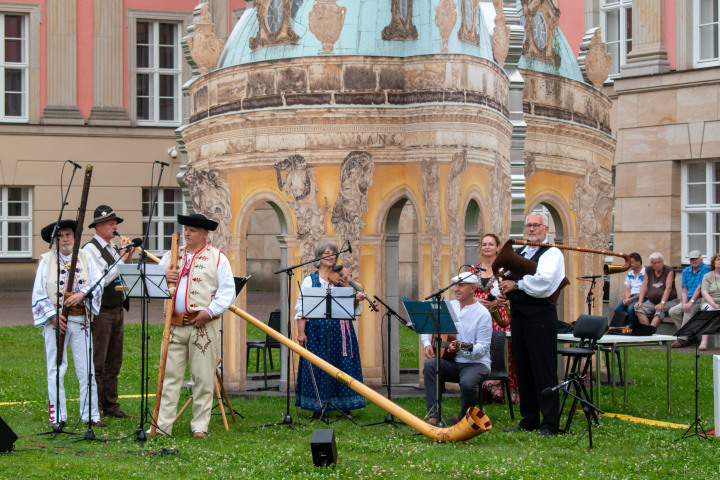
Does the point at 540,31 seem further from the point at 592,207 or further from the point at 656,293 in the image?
the point at 656,293

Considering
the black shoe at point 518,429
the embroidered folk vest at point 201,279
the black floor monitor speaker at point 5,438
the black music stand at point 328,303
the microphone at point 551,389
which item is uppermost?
the embroidered folk vest at point 201,279

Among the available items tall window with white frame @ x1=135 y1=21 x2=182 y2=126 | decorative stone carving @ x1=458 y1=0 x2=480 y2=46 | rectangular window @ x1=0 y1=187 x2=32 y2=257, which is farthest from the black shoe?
tall window with white frame @ x1=135 y1=21 x2=182 y2=126

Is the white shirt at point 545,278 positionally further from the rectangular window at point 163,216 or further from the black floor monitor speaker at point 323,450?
the rectangular window at point 163,216

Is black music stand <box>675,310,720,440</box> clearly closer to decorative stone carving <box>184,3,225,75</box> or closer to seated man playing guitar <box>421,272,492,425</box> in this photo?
seated man playing guitar <box>421,272,492,425</box>

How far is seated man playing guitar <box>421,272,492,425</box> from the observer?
10.9m

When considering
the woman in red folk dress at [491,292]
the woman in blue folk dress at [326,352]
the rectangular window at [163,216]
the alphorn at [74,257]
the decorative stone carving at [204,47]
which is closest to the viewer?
the alphorn at [74,257]

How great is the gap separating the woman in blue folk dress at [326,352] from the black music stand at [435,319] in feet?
3.82

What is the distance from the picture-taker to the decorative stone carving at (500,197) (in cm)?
1424

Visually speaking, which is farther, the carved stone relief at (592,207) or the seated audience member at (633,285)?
the seated audience member at (633,285)

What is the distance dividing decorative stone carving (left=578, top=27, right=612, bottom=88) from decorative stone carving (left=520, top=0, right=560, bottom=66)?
0.76m

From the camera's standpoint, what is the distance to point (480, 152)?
1382 centimetres

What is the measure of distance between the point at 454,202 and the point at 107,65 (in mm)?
19651

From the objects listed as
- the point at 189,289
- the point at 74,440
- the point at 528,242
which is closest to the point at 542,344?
the point at 528,242

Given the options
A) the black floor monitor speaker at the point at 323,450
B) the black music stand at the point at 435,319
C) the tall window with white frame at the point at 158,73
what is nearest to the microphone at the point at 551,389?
the black music stand at the point at 435,319
